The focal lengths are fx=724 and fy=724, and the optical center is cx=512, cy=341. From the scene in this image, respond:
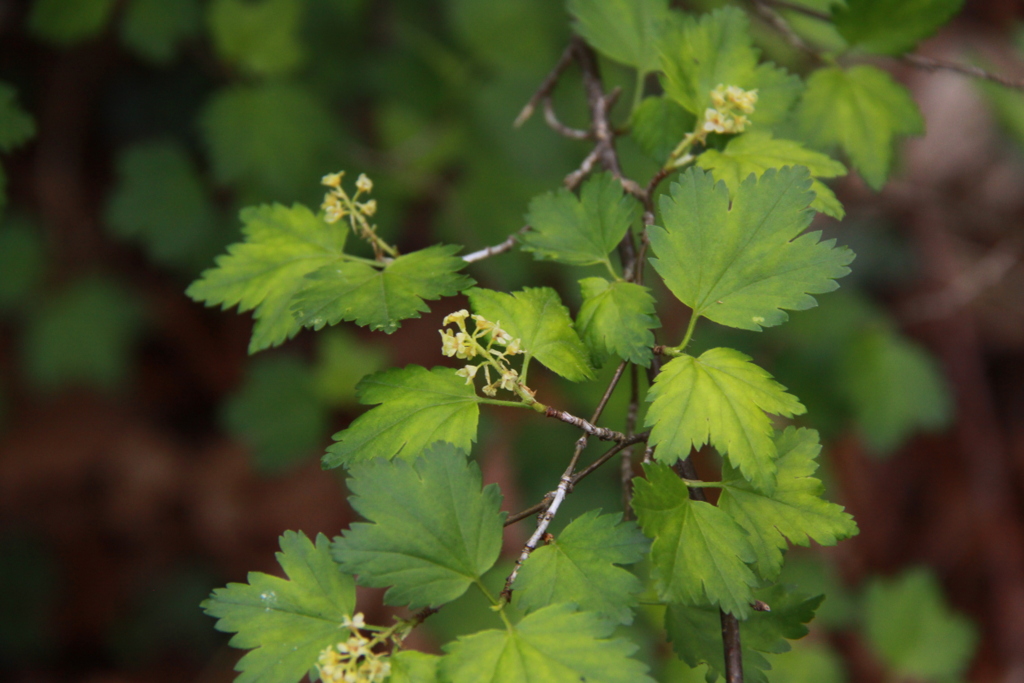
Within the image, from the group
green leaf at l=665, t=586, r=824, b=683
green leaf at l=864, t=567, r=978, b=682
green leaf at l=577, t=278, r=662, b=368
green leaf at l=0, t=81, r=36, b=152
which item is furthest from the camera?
green leaf at l=864, t=567, r=978, b=682

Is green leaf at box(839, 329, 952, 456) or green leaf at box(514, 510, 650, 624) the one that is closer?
green leaf at box(514, 510, 650, 624)

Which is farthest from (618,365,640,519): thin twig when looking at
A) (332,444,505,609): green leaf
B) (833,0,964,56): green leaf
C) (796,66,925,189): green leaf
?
(833,0,964,56): green leaf

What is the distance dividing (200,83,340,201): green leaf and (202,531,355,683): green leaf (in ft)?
5.34

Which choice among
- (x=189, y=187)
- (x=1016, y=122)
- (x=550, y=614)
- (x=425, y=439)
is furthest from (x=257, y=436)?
(x=1016, y=122)

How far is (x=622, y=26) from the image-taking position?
1536 millimetres

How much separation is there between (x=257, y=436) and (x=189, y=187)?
97 centimetres

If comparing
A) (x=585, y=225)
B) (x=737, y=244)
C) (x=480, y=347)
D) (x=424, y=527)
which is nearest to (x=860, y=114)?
(x=737, y=244)

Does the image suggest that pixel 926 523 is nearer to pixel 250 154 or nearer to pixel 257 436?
pixel 257 436

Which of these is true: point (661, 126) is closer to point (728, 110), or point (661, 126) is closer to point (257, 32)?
point (728, 110)

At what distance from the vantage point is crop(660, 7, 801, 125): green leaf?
1.34 metres

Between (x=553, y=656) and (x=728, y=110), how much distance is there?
963 mm

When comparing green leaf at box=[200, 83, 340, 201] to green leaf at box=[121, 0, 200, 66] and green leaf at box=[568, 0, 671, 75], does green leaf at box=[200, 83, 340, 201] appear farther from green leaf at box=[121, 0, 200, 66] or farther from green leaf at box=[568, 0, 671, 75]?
green leaf at box=[568, 0, 671, 75]

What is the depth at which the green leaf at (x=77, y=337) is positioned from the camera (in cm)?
297

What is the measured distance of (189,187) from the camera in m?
2.65
